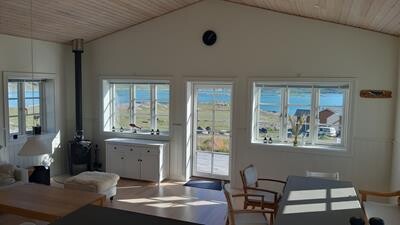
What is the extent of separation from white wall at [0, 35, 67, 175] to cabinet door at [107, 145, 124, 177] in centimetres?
116

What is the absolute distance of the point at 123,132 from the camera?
269 inches

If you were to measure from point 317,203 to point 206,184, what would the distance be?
10.9 ft

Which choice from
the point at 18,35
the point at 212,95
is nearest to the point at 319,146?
the point at 212,95

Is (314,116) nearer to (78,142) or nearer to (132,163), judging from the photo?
(132,163)

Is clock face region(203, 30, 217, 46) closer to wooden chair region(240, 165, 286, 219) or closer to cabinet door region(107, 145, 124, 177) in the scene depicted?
wooden chair region(240, 165, 286, 219)

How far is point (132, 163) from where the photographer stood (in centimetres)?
639

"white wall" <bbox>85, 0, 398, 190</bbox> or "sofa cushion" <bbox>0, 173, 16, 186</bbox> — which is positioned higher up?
"white wall" <bbox>85, 0, 398, 190</bbox>

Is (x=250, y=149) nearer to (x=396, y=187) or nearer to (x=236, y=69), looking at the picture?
(x=236, y=69)

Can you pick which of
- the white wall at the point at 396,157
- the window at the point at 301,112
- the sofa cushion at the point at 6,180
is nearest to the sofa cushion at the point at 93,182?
the sofa cushion at the point at 6,180

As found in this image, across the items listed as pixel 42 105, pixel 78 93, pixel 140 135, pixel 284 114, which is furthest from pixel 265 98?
pixel 42 105

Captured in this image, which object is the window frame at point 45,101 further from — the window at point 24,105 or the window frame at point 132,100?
the window frame at point 132,100

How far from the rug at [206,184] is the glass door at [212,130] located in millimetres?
195

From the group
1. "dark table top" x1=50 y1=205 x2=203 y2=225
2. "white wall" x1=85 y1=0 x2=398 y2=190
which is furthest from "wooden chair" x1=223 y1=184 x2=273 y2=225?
"white wall" x1=85 y1=0 x2=398 y2=190

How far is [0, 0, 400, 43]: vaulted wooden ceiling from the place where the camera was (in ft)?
13.0
